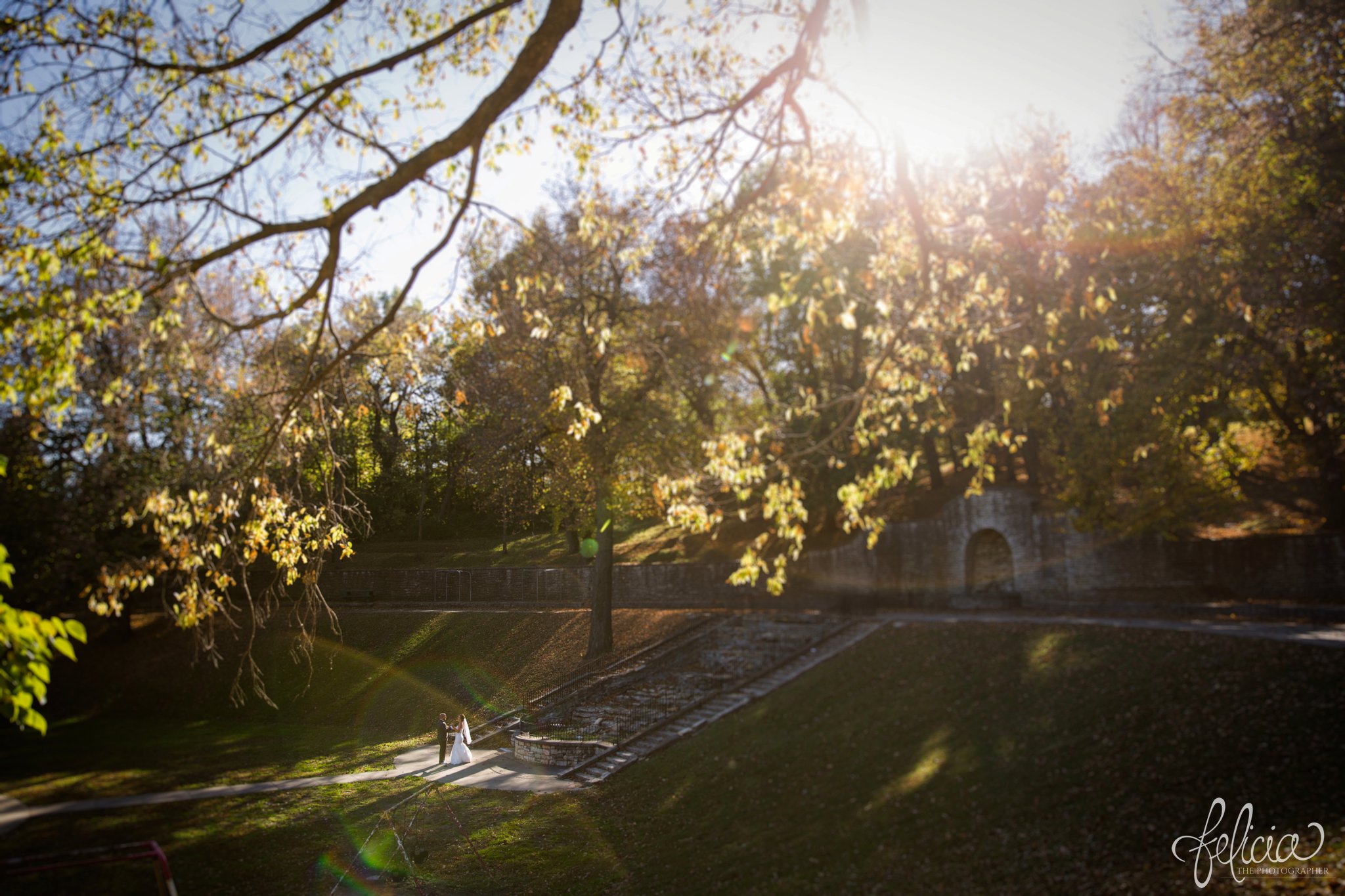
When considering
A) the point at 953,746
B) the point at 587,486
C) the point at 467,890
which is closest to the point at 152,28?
the point at 467,890

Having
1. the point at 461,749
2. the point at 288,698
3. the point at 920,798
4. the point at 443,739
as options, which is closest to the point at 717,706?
the point at 461,749

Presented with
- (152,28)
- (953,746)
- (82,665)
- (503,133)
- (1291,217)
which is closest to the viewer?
(152,28)

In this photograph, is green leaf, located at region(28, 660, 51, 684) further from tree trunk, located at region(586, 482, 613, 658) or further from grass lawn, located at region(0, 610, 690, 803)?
tree trunk, located at region(586, 482, 613, 658)

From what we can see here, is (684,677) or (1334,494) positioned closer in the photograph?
(1334,494)

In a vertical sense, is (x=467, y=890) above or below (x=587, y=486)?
below

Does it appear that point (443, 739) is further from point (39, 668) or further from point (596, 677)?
point (39, 668)

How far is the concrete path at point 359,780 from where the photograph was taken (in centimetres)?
1539

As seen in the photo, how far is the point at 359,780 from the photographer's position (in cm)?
1638

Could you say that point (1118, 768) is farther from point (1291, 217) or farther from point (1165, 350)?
point (1291, 217)

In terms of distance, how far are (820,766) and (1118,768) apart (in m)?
4.59

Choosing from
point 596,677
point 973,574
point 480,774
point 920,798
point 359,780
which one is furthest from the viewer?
point 973,574

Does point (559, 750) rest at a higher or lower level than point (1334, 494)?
lower

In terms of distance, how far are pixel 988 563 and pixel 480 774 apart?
1581 centimetres

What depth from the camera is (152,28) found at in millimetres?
5992
